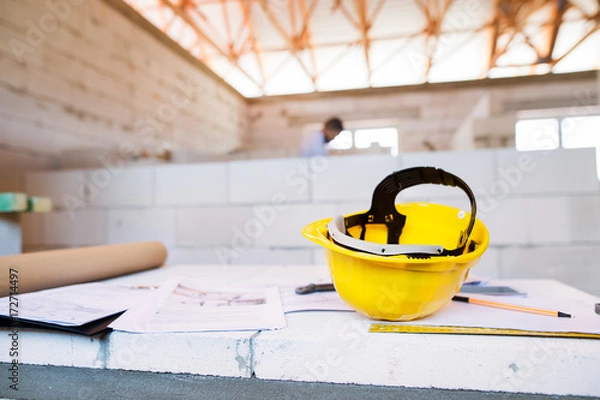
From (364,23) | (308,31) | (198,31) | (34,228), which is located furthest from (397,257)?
(308,31)

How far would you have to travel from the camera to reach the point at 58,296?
0.96 metres

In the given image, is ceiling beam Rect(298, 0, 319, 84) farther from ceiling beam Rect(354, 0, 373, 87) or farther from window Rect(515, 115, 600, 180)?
window Rect(515, 115, 600, 180)

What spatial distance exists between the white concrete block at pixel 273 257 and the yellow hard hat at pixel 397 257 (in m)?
1.37

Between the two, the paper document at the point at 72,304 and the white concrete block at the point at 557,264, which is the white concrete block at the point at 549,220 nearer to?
the white concrete block at the point at 557,264

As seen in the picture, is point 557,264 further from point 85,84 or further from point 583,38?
point 583,38

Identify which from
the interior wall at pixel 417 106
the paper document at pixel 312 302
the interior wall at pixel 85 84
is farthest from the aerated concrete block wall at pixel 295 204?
the interior wall at pixel 417 106

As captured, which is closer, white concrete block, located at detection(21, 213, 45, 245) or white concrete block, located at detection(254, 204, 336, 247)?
white concrete block, located at detection(254, 204, 336, 247)

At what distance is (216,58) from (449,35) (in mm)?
3368

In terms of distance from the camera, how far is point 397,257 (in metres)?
0.65

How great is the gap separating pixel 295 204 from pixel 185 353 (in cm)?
152

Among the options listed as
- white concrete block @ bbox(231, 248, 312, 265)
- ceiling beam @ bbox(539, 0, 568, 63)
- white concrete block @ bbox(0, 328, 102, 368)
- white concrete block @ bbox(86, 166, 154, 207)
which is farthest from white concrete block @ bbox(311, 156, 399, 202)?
ceiling beam @ bbox(539, 0, 568, 63)

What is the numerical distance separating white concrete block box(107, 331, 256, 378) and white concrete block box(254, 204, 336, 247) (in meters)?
1.47

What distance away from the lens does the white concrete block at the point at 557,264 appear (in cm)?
198

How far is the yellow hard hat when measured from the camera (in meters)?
0.66
